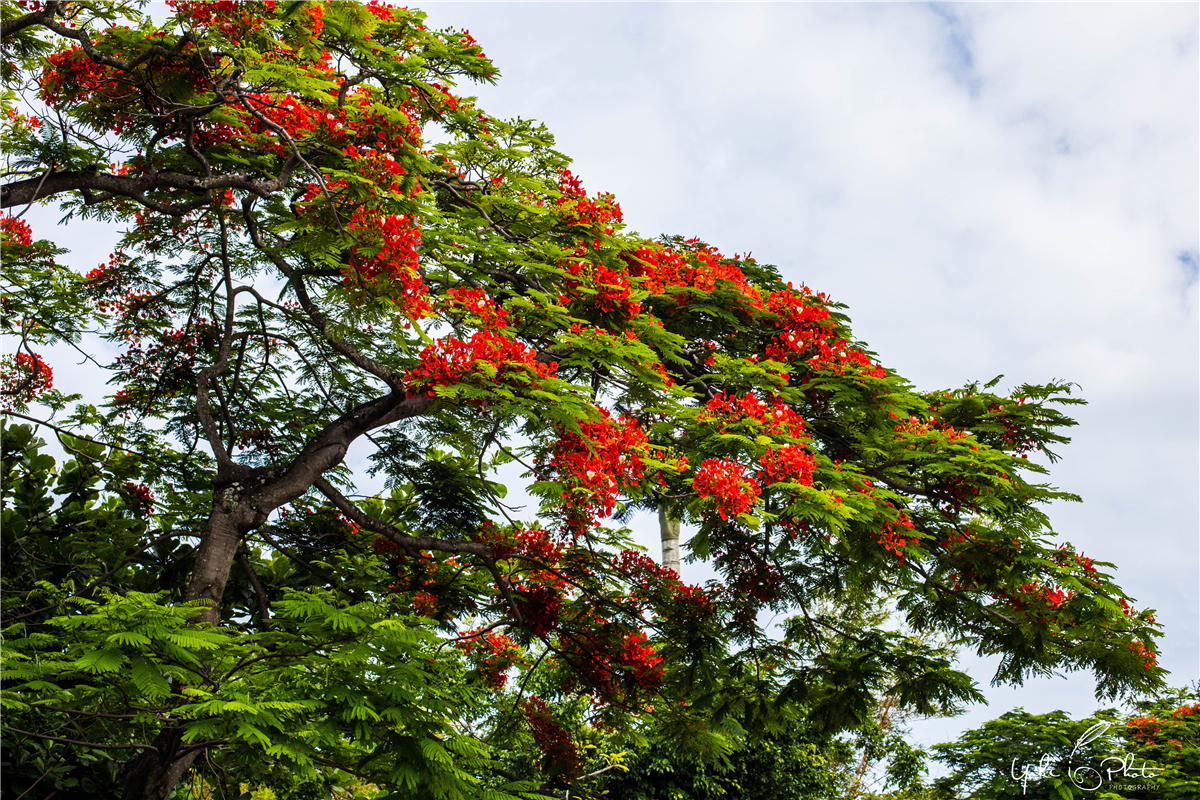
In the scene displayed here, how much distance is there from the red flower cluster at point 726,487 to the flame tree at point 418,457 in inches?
0.9

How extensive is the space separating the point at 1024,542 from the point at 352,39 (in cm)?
643

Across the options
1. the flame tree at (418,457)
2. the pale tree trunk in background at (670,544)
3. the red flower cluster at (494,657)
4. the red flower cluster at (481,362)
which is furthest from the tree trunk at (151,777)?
the pale tree trunk in background at (670,544)

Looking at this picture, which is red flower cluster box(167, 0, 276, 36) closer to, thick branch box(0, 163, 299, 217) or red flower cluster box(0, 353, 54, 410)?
thick branch box(0, 163, 299, 217)

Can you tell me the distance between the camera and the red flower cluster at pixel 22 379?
909 centimetres

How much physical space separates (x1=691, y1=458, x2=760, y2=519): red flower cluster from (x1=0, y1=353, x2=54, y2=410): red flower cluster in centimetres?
746

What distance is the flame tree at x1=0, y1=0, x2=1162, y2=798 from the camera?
5.04 m

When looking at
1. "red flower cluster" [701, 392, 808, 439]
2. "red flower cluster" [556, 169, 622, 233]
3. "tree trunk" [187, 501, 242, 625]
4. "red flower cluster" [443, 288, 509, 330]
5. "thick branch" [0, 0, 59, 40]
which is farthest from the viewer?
"red flower cluster" [556, 169, 622, 233]

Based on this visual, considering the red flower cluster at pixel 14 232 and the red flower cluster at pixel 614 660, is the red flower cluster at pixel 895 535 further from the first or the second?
the red flower cluster at pixel 14 232

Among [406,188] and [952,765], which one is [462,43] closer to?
[406,188]

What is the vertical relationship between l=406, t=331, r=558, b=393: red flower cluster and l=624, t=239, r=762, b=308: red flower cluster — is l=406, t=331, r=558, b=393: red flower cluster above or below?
below

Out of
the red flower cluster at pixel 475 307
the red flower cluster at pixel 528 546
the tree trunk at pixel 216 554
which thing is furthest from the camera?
the red flower cluster at pixel 528 546

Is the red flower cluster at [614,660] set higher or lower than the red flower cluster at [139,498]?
lower

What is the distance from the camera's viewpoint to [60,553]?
8172 millimetres

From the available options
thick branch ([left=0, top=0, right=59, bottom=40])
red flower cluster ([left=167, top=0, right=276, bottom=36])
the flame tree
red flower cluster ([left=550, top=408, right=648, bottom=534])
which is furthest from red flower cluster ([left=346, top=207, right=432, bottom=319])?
thick branch ([left=0, top=0, right=59, bottom=40])
